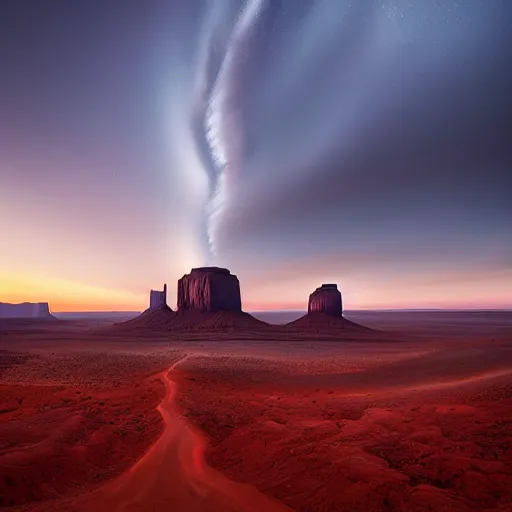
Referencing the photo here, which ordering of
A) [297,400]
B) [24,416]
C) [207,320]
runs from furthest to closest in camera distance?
1. [207,320]
2. [297,400]
3. [24,416]

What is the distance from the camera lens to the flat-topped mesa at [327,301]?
8825 cm

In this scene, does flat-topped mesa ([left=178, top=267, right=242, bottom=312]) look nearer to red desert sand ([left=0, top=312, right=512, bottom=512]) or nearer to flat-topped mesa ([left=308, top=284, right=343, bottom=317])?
flat-topped mesa ([left=308, top=284, right=343, bottom=317])

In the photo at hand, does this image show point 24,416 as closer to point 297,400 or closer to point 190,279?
point 297,400

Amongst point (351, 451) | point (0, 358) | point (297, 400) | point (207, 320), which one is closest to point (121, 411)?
point (297, 400)

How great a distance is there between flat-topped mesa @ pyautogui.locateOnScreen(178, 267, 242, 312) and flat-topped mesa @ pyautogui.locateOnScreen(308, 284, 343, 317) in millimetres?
21471

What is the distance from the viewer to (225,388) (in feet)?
65.4

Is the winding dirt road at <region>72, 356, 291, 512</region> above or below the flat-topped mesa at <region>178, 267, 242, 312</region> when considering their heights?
below

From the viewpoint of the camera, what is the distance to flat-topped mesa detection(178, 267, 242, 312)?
278 feet

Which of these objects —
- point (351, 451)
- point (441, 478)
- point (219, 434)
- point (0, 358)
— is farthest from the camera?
point (0, 358)

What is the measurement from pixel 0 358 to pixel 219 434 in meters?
31.1

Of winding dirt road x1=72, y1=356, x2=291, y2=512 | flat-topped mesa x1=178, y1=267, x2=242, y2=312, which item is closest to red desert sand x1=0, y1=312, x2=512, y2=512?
winding dirt road x1=72, y1=356, x2=291, y2=512

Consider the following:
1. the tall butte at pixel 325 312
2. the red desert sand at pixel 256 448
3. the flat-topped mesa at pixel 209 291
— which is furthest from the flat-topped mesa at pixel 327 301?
the red desert sand at pixel 256 448

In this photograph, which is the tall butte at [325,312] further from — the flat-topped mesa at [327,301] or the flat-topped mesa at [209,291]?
the flat-topped mesa at [209,291]

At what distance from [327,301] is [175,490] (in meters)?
84.3
